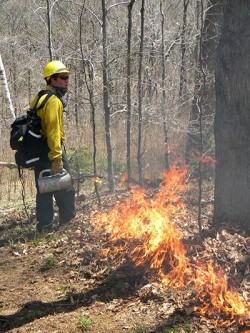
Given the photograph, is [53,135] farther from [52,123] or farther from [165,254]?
[165,254]

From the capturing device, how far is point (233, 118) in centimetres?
552

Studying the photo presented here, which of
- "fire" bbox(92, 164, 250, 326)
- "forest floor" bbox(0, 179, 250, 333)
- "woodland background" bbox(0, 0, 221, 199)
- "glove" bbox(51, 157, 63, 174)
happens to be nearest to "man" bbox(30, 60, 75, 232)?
"glove" bbox(51, 157, 63, 174)

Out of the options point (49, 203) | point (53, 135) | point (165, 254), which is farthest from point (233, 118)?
point (49, 203)

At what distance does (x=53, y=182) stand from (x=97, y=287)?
1.90 metres

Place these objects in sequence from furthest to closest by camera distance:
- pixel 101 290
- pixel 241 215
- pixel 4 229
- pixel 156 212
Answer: pixel 4 229 < pixel 156 212 < pixel 241 215 < pixel 101 290

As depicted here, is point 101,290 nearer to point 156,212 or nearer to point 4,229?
point 156,212

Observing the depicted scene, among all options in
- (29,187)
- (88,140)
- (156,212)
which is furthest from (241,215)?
(88,140)

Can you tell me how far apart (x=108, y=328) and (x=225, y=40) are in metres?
4.11

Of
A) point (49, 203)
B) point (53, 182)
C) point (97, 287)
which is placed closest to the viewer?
point (97, 287)

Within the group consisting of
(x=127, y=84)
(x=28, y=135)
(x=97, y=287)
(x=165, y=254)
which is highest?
(x=127, y=84)

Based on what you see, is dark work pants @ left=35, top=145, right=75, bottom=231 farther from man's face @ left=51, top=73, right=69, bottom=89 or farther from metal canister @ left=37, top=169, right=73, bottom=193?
man's face @ left=51, top=73, right=69, bottom=89

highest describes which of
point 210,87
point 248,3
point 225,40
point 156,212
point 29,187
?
point 248,3

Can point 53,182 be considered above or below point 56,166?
below

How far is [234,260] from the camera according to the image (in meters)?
4.87
